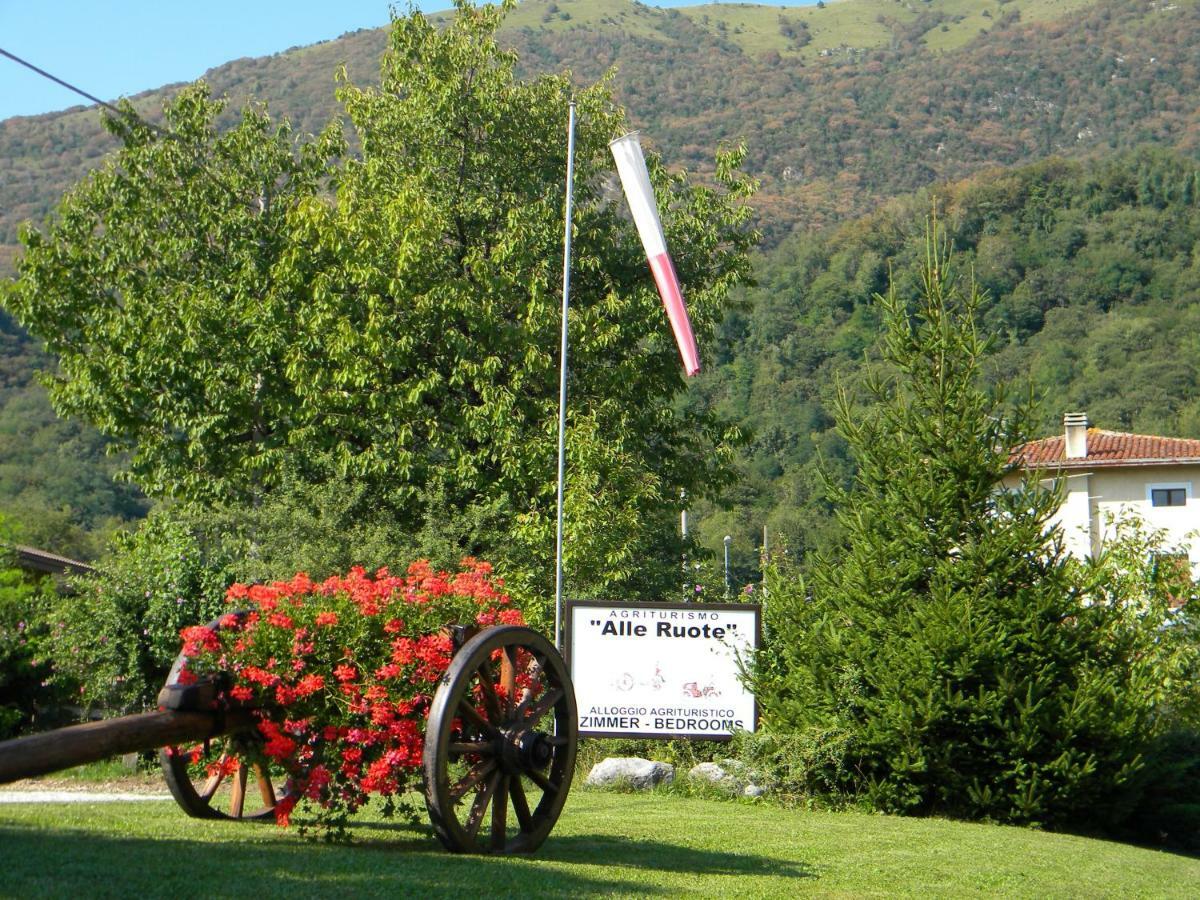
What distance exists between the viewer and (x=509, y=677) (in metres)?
9.02

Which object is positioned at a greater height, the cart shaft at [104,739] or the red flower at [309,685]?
the red flower at [309,685]

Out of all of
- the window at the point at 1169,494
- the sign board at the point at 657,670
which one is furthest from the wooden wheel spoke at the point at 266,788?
the window at the point at 1169,494

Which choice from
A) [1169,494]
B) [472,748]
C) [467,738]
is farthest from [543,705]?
[1169,494]

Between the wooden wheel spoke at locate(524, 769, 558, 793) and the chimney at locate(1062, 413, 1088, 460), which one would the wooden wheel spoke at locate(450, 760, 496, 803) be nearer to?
the wooden wheel spoke at locate(524, 769, 558, 793)

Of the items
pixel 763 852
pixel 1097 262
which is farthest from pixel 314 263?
pixel 1097 262

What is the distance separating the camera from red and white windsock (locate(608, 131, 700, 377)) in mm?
19031

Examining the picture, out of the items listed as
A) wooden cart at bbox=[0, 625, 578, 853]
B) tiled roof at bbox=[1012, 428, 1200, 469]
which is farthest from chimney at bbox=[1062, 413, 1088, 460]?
wooden cart at bbox=[0, 625, 578, 853]

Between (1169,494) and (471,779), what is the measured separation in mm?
51941

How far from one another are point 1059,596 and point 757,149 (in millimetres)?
182661

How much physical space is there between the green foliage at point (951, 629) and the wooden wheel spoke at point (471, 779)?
7.70m

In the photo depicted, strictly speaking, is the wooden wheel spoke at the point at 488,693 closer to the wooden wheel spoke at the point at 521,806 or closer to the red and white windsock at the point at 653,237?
the wooden wheel spoke at the point at 521,806

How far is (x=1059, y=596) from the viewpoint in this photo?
610 inches

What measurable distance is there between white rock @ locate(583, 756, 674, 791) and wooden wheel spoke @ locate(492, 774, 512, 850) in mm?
7738

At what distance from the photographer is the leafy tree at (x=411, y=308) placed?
24.7 m
